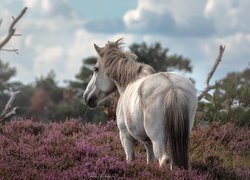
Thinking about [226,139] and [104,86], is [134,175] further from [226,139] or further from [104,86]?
[226,139]

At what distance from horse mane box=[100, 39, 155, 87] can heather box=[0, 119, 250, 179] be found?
4.01ft

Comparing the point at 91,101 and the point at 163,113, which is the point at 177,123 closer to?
the point at 163,113

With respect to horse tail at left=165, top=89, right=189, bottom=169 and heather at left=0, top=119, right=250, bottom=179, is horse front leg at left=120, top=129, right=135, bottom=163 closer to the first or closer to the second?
heather at left=0, top=119, right=250, bottom=179

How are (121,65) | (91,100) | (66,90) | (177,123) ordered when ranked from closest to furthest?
(177,123) < (121,65) < (91,100) < (66,90)

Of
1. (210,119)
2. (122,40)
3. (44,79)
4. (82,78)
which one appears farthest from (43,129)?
(44,79)

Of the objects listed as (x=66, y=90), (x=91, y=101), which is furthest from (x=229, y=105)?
(x=66, y=90)

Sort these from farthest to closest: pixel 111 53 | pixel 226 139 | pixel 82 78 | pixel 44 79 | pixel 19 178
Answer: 1. pixel 44 79
2. pixel 82 78
3. pixel 226 139
4. pixel 111 53
5. pixel 19 178

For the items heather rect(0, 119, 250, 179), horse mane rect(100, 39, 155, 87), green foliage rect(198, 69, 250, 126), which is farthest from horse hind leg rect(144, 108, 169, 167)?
green foliage rect(198, 69, 250, 126)

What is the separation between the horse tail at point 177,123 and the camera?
695 cm

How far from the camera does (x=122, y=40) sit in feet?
30.5

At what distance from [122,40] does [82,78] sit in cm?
4229

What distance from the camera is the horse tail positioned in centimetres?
695

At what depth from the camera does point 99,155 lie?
8.89m

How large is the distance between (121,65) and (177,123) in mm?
2037
